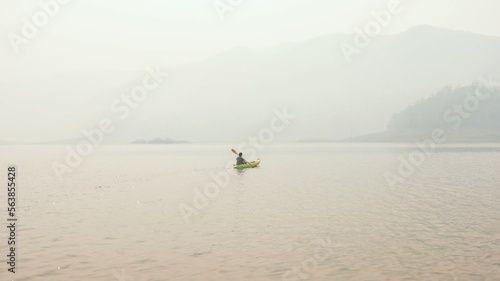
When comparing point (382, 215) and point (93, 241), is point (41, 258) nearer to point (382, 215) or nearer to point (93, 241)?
point (93, 241)

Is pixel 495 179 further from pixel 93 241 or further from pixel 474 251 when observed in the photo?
pixel 93 241

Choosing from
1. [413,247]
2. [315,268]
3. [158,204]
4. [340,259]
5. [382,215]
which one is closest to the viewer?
[315,268]

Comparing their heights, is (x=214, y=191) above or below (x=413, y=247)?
above

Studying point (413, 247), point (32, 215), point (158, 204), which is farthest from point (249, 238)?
point (32, 215)

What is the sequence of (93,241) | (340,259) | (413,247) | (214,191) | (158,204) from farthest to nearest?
(214,191) < (158,204) < (93,241) < (413,247) < (340,259)

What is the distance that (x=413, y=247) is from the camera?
20422 mm

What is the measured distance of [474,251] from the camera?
19.5m

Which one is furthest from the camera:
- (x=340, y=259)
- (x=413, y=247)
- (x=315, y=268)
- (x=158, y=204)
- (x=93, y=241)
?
(x=158, y=204)

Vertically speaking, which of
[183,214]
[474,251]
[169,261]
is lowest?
[474,251]

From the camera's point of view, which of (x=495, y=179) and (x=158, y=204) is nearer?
(x=158, y=204)

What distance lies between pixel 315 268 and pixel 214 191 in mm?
28204

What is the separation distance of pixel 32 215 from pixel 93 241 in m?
11.0

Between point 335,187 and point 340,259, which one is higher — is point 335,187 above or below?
above

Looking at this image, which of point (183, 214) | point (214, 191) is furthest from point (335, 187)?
point (183, 214)
